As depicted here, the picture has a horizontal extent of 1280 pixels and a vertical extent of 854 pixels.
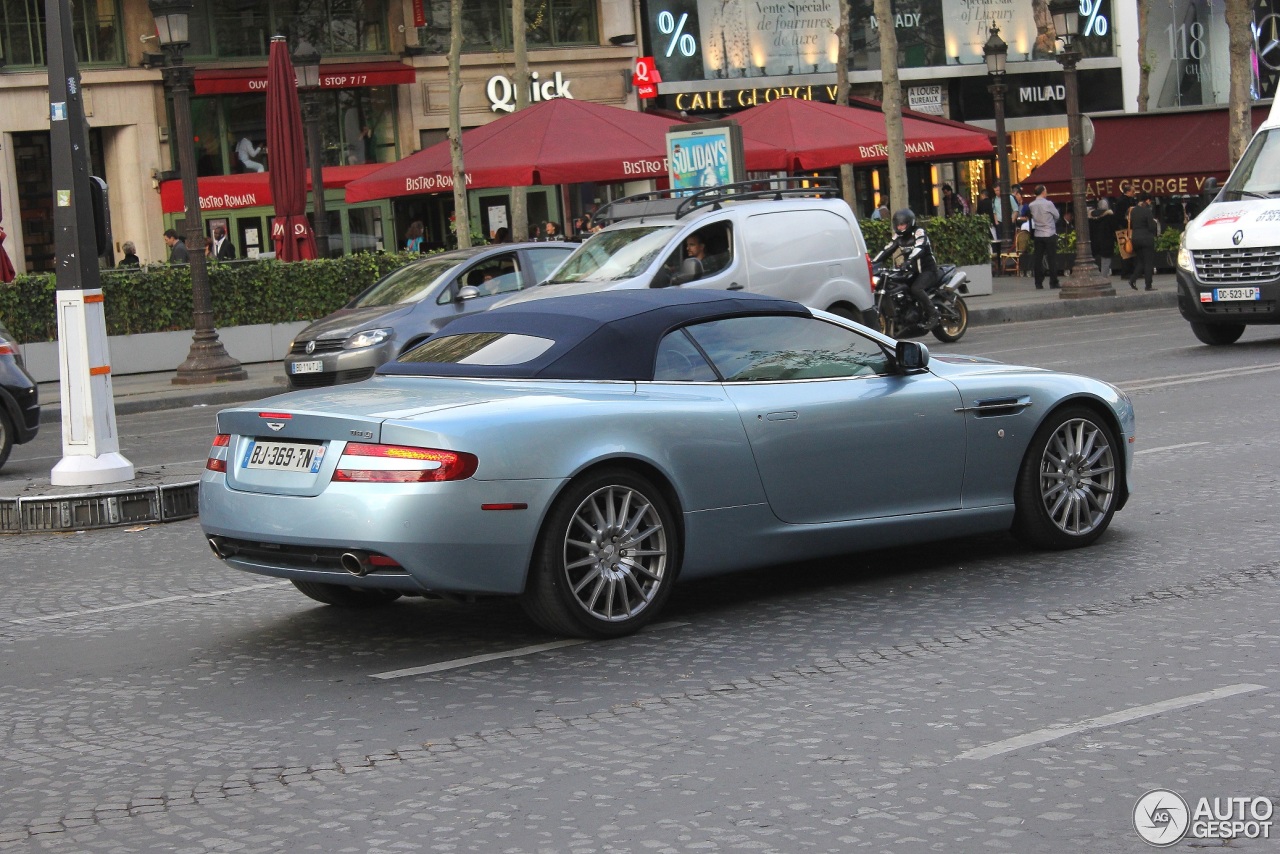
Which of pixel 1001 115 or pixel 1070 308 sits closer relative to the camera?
pixel 1070 308

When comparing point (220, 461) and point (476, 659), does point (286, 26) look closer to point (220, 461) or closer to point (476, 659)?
point (220, 461)

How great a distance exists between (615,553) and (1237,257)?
41.1 feet

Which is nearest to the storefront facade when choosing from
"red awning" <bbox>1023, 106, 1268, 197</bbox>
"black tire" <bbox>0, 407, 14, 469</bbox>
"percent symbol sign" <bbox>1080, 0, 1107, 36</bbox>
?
"red awning" <bbox>1023, 106, 1268, 197</bbox>

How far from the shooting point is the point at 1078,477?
27.3 ft

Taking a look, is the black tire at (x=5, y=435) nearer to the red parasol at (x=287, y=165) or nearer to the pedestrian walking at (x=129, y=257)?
the red parasol at (x=287, y=165)

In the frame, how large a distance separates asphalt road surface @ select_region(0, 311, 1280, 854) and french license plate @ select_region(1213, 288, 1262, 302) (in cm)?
895

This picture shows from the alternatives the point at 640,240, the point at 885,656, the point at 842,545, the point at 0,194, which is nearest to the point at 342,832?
the point at 885,656

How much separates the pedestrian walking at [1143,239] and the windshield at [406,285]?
14.9 metres

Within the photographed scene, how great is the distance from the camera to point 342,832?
464 cm

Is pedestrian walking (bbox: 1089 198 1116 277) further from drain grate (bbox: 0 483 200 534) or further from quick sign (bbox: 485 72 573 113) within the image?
drain grate (bbox: 0 483 200 534)

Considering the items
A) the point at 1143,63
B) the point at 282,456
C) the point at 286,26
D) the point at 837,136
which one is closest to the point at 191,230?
the point at 837,136

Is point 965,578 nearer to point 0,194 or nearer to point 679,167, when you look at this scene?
point 679,167

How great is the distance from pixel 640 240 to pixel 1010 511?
31.0 feet

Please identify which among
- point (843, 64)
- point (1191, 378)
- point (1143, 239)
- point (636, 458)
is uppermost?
point (843, 64)
